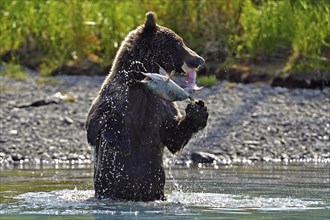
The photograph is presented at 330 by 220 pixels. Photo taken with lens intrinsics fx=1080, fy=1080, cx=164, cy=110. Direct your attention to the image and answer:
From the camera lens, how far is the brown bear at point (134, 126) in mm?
8500

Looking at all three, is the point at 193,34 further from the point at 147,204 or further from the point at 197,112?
the point at 147,204

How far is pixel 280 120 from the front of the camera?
1463 cm

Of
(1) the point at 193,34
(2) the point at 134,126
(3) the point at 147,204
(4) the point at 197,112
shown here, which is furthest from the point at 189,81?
(1) the point at 193,34

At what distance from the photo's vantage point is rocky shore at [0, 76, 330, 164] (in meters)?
13.3

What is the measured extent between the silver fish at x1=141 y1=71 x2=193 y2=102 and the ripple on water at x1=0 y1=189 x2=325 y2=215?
847mm

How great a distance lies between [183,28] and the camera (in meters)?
17.2

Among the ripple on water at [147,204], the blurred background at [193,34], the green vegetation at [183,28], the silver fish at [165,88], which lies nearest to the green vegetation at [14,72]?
the blurred background at [193,34]

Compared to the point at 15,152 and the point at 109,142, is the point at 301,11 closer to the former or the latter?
the point at 15,152

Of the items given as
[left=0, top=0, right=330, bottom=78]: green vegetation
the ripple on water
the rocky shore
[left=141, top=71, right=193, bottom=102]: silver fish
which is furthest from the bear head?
[left=0, top=0, right=330, bottom=78]: green vegetation

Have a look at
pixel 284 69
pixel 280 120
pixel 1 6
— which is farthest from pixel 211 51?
pixel 1 6

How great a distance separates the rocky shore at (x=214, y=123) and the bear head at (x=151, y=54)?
10.3 feet

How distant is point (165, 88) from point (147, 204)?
0.93 m

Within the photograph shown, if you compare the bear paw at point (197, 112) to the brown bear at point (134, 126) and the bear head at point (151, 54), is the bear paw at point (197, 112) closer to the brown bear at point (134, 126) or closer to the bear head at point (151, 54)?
the brown bear at point (134, 126)

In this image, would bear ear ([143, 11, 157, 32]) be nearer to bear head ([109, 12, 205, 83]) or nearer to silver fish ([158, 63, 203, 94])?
bear head ([109, 12, 205, 83])
